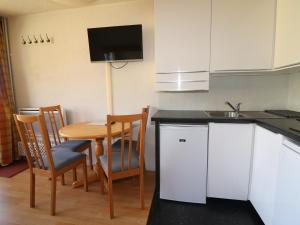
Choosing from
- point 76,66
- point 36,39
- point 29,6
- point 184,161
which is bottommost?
point 184,161

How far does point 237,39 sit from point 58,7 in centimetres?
231

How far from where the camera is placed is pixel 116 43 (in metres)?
2.32

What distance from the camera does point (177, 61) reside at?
1928mm

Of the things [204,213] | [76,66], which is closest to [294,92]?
[204,213]

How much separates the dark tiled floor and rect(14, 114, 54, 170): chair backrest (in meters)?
1.10

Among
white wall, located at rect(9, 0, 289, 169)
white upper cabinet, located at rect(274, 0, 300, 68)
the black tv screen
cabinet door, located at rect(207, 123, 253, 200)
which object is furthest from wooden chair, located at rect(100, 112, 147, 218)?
white upper cabinet, located at rect(274, 0, 300, 68)

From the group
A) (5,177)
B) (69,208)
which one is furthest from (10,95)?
(69,208)

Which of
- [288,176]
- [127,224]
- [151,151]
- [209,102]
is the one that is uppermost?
[209,102]

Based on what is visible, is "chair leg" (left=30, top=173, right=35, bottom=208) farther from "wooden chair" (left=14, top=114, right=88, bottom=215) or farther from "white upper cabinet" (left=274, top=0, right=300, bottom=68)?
"white upper cabinet" (left=274, top=0, right=300, bottom=68)

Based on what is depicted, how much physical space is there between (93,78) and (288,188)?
2.44m

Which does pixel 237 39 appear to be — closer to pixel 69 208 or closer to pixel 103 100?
pixel 103 100

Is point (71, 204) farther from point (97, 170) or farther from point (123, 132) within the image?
point (123, 132)

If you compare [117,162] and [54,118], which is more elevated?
[54,118]

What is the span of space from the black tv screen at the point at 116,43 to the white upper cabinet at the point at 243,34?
3.01ft
